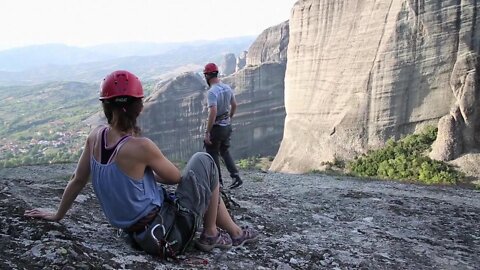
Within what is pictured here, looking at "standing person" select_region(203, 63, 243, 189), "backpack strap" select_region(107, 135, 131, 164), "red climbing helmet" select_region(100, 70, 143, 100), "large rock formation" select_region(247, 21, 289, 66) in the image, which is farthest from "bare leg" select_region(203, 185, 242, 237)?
"large rock formation" select_region(247, 21, 289, 66)

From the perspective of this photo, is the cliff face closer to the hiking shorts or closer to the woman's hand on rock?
the woman's hand on rock

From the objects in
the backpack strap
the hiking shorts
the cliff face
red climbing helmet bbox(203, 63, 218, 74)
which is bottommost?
the cliff face

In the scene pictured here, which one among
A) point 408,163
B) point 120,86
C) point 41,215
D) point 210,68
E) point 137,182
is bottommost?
→ point 408,163

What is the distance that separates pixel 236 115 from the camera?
163 ft

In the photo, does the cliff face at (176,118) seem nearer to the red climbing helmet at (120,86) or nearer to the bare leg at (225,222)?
the bare leg at (225,222)

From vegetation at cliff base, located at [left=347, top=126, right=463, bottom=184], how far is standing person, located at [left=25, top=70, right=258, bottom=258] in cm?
1598

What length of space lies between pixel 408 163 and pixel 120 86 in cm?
1939

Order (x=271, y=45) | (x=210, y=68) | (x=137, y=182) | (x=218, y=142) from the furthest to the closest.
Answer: (x=271, y=45) → (x=218, y=142) → (x=210, y=68) → (x=137, y=182)

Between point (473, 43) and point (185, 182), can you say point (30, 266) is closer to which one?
point (185, 182)

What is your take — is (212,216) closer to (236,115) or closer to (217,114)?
(217,114)

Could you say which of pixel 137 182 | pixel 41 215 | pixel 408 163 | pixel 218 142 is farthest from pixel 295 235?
pixel 408 163

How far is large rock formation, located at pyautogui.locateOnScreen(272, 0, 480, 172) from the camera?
2244 centimetres

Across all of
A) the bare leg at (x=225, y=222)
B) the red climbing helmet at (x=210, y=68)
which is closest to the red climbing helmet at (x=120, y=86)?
the bare leg at (x=225, y=222)

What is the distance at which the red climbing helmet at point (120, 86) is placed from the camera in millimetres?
3363
